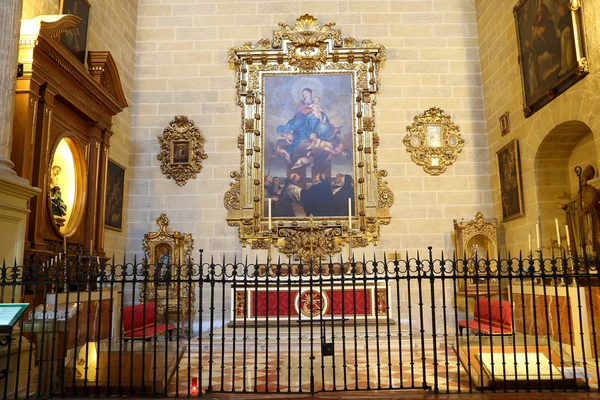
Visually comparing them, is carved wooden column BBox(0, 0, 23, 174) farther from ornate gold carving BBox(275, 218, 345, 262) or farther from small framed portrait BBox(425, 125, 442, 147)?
small framed portrait BBox(425, 125, 442, 147)

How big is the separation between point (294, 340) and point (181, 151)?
494 cm

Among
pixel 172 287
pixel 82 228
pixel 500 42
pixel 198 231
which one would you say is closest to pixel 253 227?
pixel 198 231

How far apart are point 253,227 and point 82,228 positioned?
11.2ft

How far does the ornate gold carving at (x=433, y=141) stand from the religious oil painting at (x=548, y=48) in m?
2.17

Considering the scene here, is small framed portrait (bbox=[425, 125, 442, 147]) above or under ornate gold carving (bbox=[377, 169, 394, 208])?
above

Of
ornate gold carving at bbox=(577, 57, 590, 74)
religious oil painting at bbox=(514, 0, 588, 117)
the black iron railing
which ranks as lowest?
the black iron railing

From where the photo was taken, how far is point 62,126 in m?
7.90

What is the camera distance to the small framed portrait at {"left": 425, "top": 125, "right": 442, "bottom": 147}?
11.0 m

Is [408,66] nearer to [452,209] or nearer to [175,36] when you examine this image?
[452,209]

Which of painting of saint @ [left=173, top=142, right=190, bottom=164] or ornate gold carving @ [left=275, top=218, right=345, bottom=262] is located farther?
painting of saint @ [left=173, top=142, right=190, bottom=164]

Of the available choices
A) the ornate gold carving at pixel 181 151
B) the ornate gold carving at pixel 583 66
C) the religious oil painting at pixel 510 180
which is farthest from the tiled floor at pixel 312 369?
Answer: the ornate gold carving at pixel 583 66

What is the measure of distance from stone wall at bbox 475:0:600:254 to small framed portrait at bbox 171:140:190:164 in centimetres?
644

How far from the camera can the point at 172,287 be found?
10.1 meters

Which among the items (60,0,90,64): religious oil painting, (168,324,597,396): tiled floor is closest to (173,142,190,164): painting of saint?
(60,0,90,64): religious oil painting
